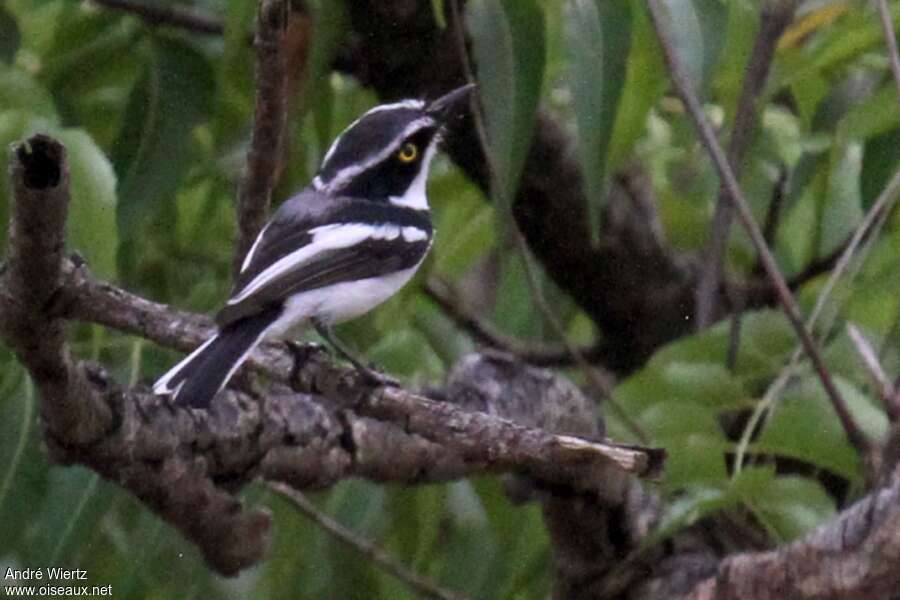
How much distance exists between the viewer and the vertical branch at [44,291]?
4.31ft

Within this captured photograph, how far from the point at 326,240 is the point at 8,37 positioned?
0.57 meters

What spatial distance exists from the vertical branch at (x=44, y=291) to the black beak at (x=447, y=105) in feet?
3.49

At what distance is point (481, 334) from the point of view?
10.4 feet

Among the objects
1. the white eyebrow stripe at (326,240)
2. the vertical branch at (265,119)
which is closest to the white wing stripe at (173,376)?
the white eyebrow stripe at (326,240)

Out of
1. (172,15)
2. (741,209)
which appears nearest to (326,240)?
(172,15)

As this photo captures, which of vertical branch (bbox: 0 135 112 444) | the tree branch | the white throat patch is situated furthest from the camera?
the white throat patch

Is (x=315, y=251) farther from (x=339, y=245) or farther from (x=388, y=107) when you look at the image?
(x=388, y=107)

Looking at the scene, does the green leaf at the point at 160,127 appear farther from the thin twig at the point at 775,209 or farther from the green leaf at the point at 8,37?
the thin twig at the point at 775,209

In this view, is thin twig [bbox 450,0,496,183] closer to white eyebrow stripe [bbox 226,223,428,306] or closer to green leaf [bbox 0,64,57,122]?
white eyebrow stripe [bbox 226,223,428,306]

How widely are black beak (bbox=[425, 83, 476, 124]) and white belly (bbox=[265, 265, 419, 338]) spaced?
0.28m

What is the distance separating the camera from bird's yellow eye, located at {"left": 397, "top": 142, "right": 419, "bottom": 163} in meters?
2.59

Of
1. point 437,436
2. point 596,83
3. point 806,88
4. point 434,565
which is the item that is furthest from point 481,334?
point 437,436

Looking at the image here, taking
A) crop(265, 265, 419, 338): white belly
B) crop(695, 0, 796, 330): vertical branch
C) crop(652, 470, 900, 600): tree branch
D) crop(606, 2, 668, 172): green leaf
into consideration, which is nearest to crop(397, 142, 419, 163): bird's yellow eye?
crop(265, 265, 419, 338): white belly

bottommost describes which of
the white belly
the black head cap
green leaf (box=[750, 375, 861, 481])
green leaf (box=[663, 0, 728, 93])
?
green leaf (box=[750, 375, 861, 481])
